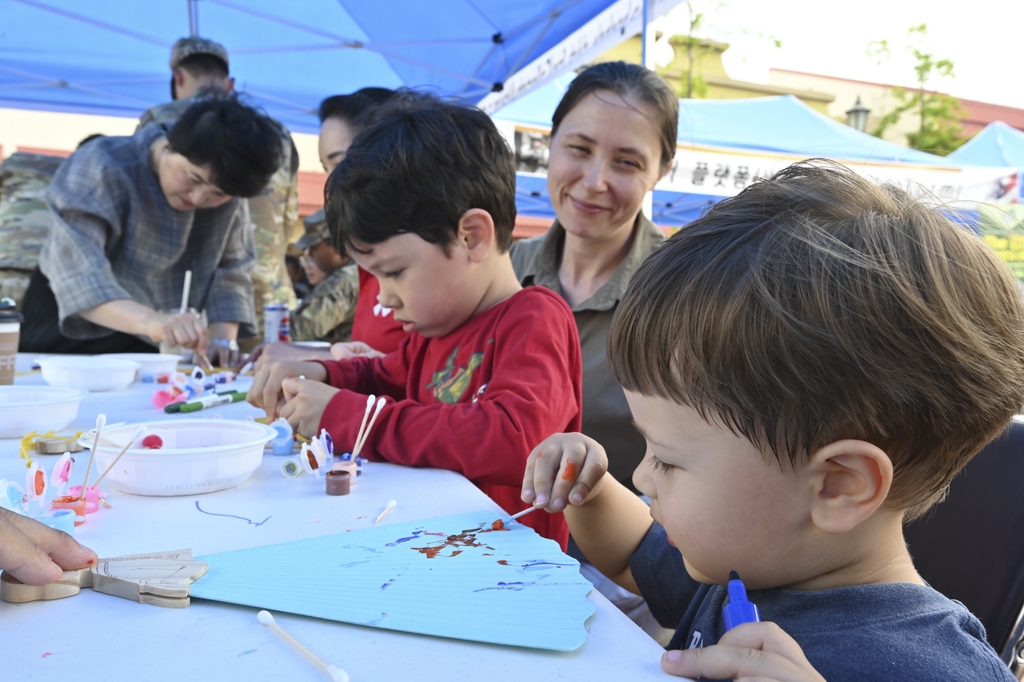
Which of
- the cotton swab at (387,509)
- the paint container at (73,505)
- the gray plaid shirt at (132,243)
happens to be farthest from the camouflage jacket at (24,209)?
the cotton swab at (387,509)

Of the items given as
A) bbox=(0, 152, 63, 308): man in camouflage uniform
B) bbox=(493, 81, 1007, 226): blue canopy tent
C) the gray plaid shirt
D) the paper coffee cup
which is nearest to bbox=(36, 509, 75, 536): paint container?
the paper coffee cup

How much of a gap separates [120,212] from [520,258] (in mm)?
1406

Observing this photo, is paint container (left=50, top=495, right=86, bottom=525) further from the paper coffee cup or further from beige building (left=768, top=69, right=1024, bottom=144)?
beige building (left=768, top=69, right=1024, bottom=144)

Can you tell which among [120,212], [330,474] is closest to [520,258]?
[120,212]

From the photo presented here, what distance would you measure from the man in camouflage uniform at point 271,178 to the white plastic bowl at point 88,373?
1487 millimetres

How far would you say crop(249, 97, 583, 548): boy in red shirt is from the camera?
1.15m

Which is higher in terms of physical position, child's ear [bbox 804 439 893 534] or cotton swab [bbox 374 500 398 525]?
child's ear [bbox 804 439 893 534]

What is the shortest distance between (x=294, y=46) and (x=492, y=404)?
4.03m

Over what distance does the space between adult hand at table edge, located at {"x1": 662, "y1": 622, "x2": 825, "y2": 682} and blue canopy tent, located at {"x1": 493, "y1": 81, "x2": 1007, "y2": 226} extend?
530 centimetres

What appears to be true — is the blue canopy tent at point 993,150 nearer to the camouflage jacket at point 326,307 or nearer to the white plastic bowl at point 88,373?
the camouflage jacket at point 326,307

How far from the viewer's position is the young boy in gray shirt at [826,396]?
660mm

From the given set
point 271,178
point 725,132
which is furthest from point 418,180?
point 725,132

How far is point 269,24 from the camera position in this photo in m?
4.27

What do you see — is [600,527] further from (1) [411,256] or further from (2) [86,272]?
(2) [86,272]
